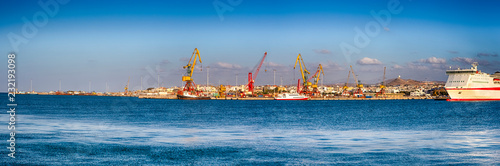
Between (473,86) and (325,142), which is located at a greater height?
(473,86)

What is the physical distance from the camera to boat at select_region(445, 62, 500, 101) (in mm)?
104438

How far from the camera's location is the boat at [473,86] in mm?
104438

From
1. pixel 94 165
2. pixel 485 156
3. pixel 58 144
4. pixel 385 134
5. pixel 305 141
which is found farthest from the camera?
pixel 385 134

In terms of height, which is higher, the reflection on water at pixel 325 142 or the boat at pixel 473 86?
the boat at pixel 473 86

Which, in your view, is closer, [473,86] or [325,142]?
[325,142]

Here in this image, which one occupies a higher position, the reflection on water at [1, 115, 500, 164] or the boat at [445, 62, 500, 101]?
the boat at [445, 62, 500, 101]

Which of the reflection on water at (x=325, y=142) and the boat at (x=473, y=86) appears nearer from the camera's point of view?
the reflection on water at (x=325, y=142)

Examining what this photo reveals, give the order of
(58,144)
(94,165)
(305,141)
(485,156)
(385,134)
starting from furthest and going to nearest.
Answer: (385,134)
(305,141)
(58,144)
(485,156)
(94,165)

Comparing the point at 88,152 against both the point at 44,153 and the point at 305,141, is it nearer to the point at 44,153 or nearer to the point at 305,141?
the point at 44,153

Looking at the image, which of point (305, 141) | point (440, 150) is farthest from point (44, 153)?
point (440, 150)

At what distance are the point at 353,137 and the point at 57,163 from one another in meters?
17.4

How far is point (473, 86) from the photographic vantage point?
104062 mm

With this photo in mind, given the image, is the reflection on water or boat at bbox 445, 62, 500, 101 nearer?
the reflection on water

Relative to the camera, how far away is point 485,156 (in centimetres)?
2073
